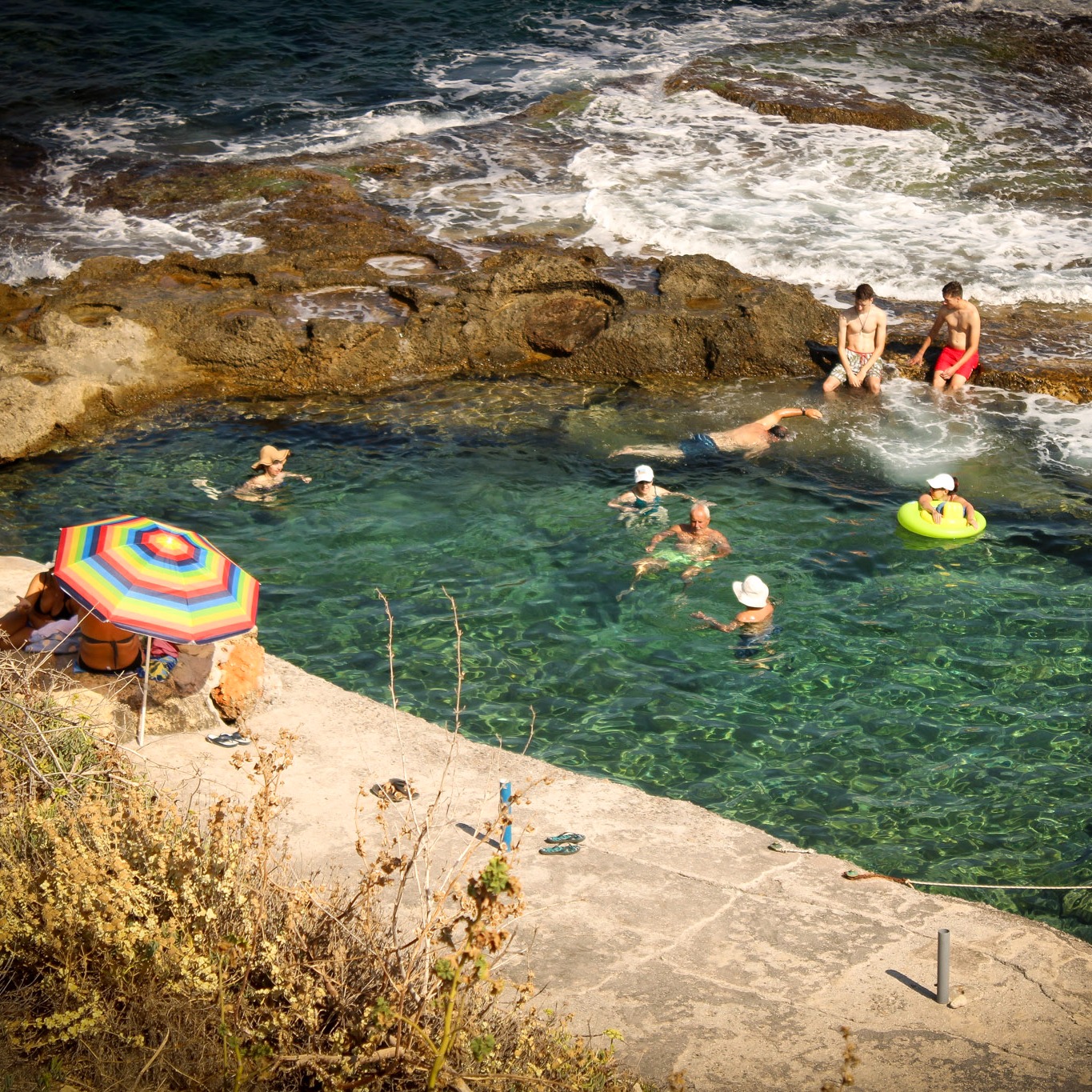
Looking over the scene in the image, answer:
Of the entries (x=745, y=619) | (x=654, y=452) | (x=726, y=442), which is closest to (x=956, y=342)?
(x=726, y=442)

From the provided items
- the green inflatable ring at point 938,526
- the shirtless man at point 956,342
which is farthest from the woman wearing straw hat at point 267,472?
A: the shirtless man at point 956,342

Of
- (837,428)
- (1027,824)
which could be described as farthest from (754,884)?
(837,428)

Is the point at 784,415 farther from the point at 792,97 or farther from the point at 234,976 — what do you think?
the point at 792,97

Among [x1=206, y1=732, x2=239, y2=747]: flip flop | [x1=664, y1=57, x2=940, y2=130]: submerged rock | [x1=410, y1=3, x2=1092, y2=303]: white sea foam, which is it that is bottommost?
[x1=206, y1=732, x2=239, y2=747]: flip flop

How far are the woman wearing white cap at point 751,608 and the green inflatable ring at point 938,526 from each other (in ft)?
5.74

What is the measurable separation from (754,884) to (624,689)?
2415 millimetres

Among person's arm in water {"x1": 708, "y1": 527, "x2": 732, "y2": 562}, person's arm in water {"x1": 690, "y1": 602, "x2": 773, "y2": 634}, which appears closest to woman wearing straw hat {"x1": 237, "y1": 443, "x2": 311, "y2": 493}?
person's arm in water {"x1": 708, "y1": 527, "x2": 732, "y2": 562}

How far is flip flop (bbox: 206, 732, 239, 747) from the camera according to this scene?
6645 mm

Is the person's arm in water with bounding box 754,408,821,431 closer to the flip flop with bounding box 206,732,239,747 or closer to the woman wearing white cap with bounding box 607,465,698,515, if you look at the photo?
the woman wearing white cap with bounding box 607,465,698,515

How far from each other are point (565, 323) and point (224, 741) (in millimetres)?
7315

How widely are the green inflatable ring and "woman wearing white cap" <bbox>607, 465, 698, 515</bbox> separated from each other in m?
2.17

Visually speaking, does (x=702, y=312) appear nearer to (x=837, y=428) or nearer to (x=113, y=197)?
(x=837, y=428)

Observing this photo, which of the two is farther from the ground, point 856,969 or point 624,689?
point 856,969

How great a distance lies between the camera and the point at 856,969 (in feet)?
16.4
